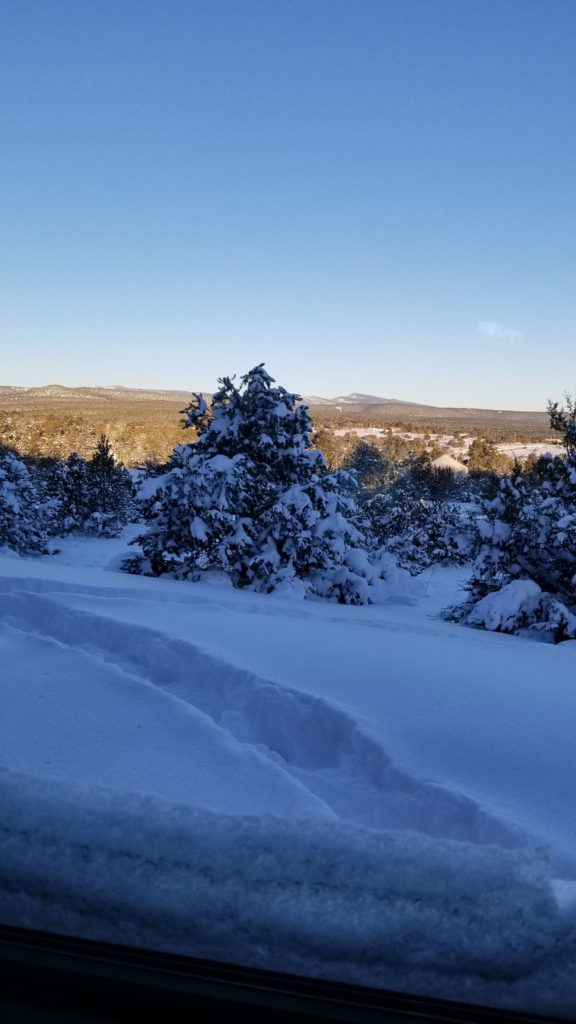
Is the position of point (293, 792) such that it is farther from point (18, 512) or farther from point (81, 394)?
point (81, 394)

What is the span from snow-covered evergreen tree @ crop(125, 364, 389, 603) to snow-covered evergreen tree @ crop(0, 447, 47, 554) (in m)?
10.1

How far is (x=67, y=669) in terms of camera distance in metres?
3.53

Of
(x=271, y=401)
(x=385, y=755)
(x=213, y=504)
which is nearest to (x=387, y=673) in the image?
(x=385, y=755)

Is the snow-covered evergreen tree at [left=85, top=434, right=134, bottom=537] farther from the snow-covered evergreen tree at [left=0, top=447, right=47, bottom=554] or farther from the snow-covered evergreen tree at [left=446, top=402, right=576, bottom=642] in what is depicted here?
the snow-covered evergreen tree at [left=446, top=402, right=576, bottom=642]

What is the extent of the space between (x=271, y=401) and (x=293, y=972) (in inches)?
444

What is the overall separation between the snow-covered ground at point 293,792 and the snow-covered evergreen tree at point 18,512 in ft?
50.5

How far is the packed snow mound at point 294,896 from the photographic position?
A: 2.80ft

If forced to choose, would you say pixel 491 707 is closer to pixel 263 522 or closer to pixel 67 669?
Answer: pixel 67 669

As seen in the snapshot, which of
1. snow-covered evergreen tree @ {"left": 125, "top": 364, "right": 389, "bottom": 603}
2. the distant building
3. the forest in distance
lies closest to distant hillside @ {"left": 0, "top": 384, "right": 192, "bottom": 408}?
the forest in distance

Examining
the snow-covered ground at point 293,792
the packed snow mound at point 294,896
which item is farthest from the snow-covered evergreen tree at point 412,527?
the packed snow mound at point 294,896

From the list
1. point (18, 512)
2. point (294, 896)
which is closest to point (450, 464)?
point (18, 512)

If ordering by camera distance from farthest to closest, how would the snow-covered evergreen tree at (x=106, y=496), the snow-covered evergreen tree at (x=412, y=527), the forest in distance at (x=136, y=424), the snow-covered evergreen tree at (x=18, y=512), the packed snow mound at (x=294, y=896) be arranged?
the forest in distance at (x=136, y=424), the snow-covered evergreen tree at (x=106, y=496), the snow-covered evergreen tree at (x=412, y=527), the snow-covered evergreen tree at (x=18, y=512), the packed snow mound at (x=294, y=896)

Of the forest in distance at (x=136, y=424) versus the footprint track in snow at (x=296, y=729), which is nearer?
the footprint track in snow at (x=296, y=729)

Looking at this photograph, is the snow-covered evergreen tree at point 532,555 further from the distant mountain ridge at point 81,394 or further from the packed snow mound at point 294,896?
the distant mountain ridge at point 81,394
